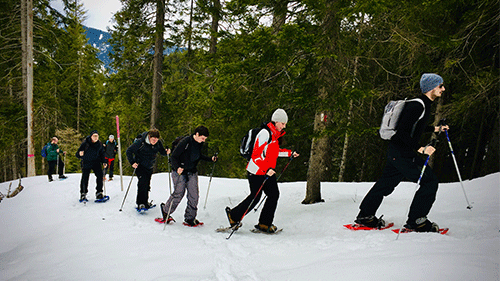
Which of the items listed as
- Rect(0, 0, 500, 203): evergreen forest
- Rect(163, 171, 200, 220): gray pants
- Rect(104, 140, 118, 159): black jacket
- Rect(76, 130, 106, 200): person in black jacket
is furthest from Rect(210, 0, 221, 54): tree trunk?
Rect(163, 171, 200, 220): gray pants

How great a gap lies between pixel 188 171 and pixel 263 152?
1.82 m

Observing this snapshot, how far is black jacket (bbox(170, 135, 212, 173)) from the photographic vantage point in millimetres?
5426

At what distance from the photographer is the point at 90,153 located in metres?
7.34

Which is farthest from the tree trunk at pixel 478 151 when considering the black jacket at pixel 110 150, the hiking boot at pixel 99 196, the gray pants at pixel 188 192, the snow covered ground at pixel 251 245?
the black jacket at pixel 110 150

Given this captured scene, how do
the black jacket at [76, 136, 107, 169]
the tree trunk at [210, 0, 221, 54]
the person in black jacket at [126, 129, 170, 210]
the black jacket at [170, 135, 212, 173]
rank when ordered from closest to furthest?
the black jacket at [170, 135, 212, 173] → the person in black jacket at [126, 129, 170, 210] → the black jacket at [76, 136, 107, 169] → the tree trunk at [210, 0, 221, 54]

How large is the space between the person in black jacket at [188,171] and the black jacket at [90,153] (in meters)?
3.07

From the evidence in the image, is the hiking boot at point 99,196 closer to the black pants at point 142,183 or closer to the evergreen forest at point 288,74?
the black pants at point 142,183

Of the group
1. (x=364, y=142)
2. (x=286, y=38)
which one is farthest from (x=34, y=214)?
(x=364, y=142)

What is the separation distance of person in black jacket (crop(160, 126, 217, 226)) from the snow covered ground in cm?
40

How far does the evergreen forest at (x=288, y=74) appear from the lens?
6.23m

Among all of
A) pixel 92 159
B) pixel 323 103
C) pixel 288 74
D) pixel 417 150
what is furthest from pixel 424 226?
pixel 92 159

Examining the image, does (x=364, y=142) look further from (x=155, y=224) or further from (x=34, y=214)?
(x=34, y=214)

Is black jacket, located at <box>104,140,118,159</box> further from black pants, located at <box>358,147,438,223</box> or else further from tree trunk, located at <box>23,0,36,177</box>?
black pants, located at <box>358,147,438,223</box>

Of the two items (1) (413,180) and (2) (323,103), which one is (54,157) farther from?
(1) (413,180)
